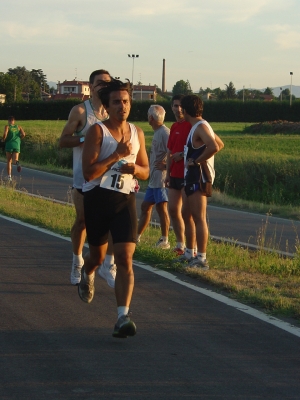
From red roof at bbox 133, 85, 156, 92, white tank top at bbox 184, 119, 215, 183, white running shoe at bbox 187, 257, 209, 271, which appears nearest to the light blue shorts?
white tank top at bbox 184, 119, 215, 183

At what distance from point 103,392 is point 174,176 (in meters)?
5.24

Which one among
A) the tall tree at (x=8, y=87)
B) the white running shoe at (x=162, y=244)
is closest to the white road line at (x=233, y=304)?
the white running shoe at (x=162, y=244)

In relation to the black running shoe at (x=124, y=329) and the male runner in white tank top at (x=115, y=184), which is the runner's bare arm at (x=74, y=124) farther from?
the black running shoe at (x=124, y=329)

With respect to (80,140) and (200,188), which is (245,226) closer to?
(200,188)

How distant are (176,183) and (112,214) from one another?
3686 mm

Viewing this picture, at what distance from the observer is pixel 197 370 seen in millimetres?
5090

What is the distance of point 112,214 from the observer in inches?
236

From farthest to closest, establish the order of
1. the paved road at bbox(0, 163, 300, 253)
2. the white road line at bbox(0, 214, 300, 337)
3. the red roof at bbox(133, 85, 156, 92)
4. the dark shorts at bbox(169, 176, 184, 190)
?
1. the red roof at bbox(133, 85, 156, 92)
2. the paved road at bbox(0, 163, 300, 253)
3. the dark shorts at bbox(169, 176, 184, 190)
4. the white road line at bbox(0, 214, 300, 337)

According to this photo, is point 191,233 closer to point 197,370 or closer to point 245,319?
point 245,319

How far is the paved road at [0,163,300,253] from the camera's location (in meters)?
12.2

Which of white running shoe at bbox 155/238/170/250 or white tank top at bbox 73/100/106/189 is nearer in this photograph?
white tank top at bbox 73/100/106/189

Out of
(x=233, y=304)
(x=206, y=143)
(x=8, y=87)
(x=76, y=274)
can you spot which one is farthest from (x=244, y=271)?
(x=8, y=87)

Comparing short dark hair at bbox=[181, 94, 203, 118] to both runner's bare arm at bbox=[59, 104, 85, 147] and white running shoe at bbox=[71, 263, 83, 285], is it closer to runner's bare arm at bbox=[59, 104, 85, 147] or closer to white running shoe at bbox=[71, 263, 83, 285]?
runner's bare arm at bbox=[59, 104, 85, 147]

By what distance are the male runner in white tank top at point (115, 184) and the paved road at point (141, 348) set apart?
0.44 meters
